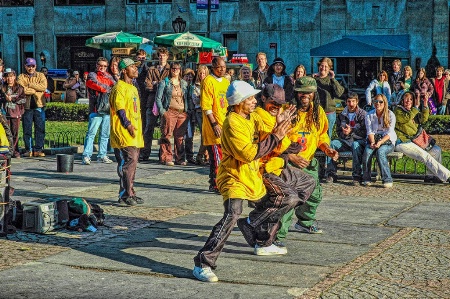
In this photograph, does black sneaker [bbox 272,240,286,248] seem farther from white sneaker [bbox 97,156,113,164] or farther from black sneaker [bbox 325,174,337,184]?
white sneaker [bbox 97,156,113,164]

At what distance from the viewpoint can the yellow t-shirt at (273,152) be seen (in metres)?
8.53

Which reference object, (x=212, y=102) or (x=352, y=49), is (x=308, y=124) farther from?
(x=352, y=49)

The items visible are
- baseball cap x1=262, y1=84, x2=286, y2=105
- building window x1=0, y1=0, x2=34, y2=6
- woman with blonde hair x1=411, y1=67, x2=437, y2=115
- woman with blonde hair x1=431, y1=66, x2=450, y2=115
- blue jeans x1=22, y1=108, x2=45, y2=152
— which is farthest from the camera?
building window x1=0, y1=0, x2=34, y2=6

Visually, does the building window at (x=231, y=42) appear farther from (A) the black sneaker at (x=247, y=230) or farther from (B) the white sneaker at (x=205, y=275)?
(B) the white sneaker at (x=205, y=275)

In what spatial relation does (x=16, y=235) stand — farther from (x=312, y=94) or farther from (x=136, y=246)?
(x=312, y=94)

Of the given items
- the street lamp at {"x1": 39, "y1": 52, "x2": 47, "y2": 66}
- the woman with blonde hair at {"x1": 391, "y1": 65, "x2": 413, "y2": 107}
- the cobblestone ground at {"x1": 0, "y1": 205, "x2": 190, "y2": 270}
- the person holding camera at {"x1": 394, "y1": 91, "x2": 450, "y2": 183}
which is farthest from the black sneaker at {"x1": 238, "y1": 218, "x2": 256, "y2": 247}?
the street lamp at {"x1": 39, "y1": 52, "x2": 47, "y2": 66}

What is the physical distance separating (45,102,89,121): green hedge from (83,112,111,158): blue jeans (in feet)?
37.8

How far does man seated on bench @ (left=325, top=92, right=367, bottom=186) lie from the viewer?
46.4 feet

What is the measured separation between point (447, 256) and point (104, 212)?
4.39m

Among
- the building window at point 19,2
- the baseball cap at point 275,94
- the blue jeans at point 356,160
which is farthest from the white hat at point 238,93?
the building window at point 19,2

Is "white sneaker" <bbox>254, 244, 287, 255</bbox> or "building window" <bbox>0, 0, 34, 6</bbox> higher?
"building window" <bbox>0, 0, 34, 6</bbox>

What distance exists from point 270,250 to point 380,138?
583 cm

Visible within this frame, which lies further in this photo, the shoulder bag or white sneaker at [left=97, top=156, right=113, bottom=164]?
white sneaker at [left=97, top=156, right=113, bottom=164]

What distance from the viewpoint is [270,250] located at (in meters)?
8.76
